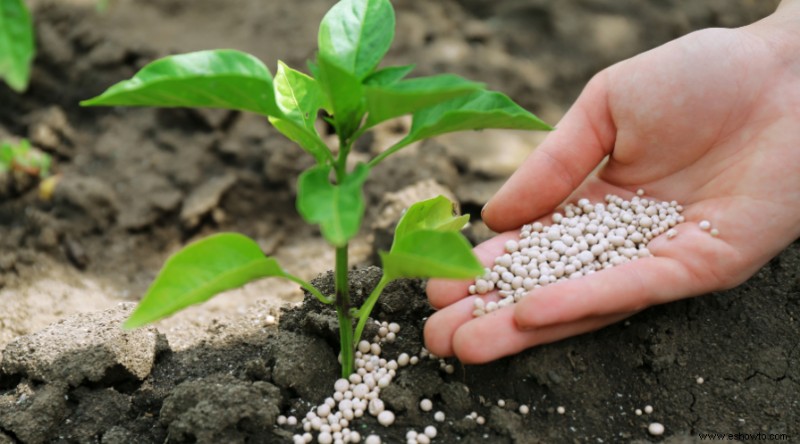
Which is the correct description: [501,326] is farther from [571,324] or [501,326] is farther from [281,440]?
[281,440]

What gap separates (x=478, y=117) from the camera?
1.37 meters

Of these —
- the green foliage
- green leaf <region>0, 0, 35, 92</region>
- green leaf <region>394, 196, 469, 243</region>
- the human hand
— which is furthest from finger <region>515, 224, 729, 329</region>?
the green foliage

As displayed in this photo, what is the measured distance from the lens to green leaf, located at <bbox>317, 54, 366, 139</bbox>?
1.28 meters

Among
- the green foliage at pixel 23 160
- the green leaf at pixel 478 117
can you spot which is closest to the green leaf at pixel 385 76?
the green leaf at pixel 478 117

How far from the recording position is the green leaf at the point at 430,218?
1674 millimetres

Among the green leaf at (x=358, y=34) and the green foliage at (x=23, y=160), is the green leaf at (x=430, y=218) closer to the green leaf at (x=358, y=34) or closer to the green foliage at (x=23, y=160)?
the green leaf at (x=358, y=34)

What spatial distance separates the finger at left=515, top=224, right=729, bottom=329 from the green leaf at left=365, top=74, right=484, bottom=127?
0.51 metres

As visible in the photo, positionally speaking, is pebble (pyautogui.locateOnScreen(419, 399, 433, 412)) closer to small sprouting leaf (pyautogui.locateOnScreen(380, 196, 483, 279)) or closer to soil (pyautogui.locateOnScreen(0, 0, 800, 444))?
soil (pyautogui.locateOnScreen(0, 0, 800, 444))

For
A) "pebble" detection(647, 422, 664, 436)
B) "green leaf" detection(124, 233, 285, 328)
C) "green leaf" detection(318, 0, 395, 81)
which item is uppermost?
"green leaf" detection(318, 0, 395, 81)

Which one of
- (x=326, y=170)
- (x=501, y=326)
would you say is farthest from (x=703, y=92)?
(x=326, y=170)

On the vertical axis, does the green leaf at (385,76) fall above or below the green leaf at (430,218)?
above

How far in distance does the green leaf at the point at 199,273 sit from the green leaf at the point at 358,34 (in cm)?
41

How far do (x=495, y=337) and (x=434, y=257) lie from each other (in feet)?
1.08

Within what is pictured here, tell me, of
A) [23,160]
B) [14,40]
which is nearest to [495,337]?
[14,40]
